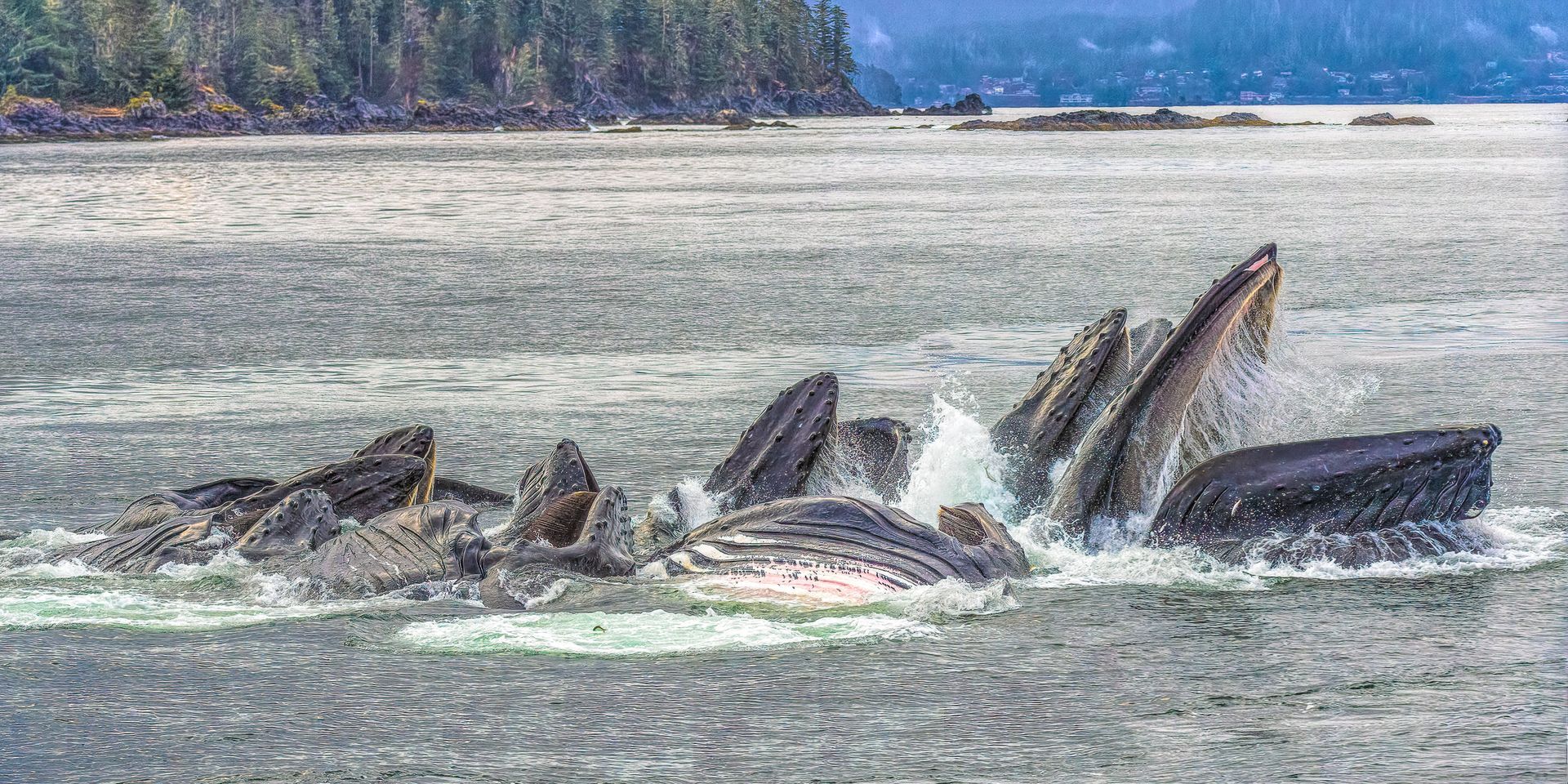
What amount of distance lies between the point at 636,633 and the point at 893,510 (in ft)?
5.31

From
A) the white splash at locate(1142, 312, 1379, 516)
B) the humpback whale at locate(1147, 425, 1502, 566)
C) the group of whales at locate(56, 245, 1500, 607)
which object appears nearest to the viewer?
the group of whales at locate(56, 245, 1500, 607)

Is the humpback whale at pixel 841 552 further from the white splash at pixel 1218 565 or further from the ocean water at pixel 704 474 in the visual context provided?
the white splash at pixel 1218 565

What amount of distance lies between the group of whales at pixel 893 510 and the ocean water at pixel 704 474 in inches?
8.3

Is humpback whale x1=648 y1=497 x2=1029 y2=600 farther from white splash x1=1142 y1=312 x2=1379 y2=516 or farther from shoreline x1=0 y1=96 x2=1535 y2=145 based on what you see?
shoreline x1=0 y1=96 x2=1535 y2=145

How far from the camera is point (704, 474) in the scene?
12.6 m

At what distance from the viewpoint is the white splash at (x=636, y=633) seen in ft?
27.9

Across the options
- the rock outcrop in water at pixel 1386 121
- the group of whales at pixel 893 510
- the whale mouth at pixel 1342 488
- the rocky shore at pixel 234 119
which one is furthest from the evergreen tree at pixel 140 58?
the whale mouth at pixel 1342 488

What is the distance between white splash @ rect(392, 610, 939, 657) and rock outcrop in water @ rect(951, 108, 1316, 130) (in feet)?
520

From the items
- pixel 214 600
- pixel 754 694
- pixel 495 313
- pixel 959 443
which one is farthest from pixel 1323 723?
pixel 495 313

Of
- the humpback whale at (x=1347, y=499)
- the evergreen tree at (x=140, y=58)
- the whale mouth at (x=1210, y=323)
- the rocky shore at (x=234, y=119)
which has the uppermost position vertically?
the evergreen tree at (x=140, y=58)

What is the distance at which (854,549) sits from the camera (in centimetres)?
928

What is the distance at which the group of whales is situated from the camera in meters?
9.52

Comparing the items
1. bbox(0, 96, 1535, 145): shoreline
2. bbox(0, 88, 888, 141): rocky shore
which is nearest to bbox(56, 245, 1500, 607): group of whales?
bbox(0, 96, 1535, 145): shoreline

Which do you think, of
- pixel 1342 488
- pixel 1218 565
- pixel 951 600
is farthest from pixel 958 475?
pixel 1342 488
